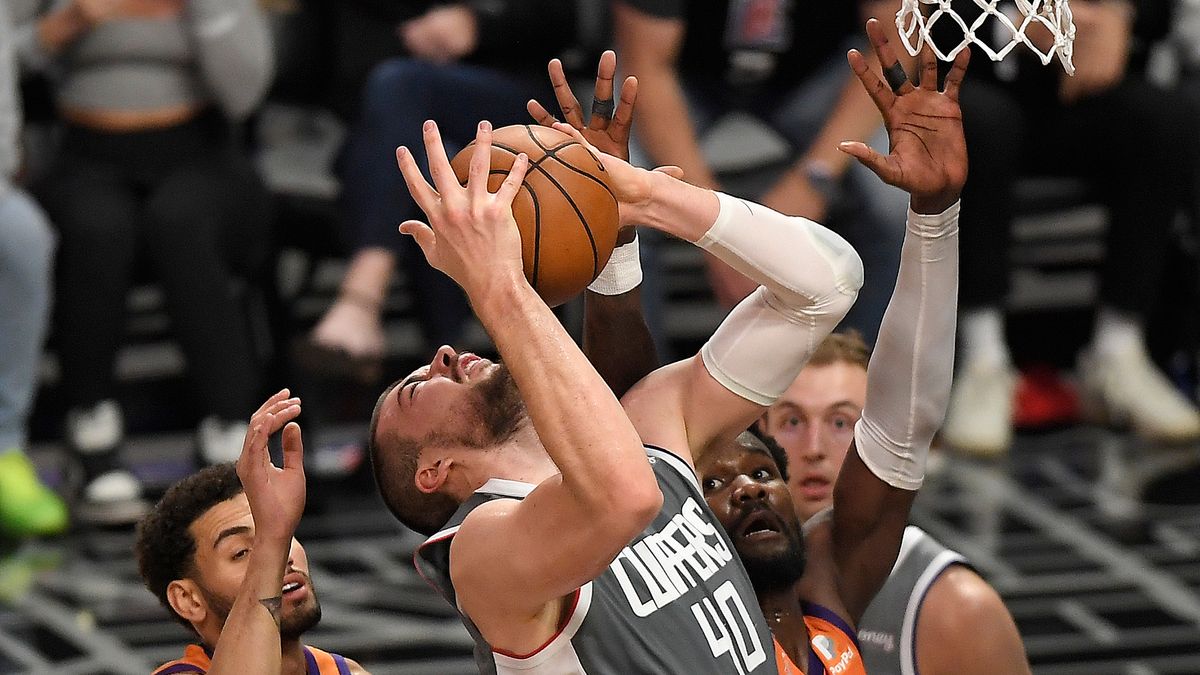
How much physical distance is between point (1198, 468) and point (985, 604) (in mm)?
3185

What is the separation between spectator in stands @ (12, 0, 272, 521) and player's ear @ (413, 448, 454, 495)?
3.15 m

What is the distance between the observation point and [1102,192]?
6641 mm

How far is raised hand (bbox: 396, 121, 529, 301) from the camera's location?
237 cm

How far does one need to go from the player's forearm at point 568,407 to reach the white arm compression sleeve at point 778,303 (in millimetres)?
636

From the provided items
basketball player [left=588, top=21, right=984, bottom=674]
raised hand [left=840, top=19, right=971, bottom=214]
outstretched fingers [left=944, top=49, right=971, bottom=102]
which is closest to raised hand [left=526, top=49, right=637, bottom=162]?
basketball player [left=588, top=21, right=984, bottom=674]

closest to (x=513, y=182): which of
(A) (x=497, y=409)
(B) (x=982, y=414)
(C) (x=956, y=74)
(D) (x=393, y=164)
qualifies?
(A) (x=497, y=409)

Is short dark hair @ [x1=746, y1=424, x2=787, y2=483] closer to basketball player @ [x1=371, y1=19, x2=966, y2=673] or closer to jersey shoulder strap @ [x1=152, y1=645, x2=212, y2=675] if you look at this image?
basketball player @ [x1=371, y1=19, x2=966, y2=673]

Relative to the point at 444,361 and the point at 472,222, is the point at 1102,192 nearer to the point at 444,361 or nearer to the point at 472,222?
the point at 444,361

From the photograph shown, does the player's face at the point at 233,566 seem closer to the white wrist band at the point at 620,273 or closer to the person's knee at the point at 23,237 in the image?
the white wrist band at the point at 620,273

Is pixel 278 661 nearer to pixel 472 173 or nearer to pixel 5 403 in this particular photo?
pixel 472 173

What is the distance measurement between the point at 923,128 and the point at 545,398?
0.93 m

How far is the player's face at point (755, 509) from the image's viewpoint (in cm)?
310

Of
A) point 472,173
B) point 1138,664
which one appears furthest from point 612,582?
point 1138,664

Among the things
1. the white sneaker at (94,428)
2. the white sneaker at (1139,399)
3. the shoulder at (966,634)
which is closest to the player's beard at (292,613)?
the shoulder at (966,634)
